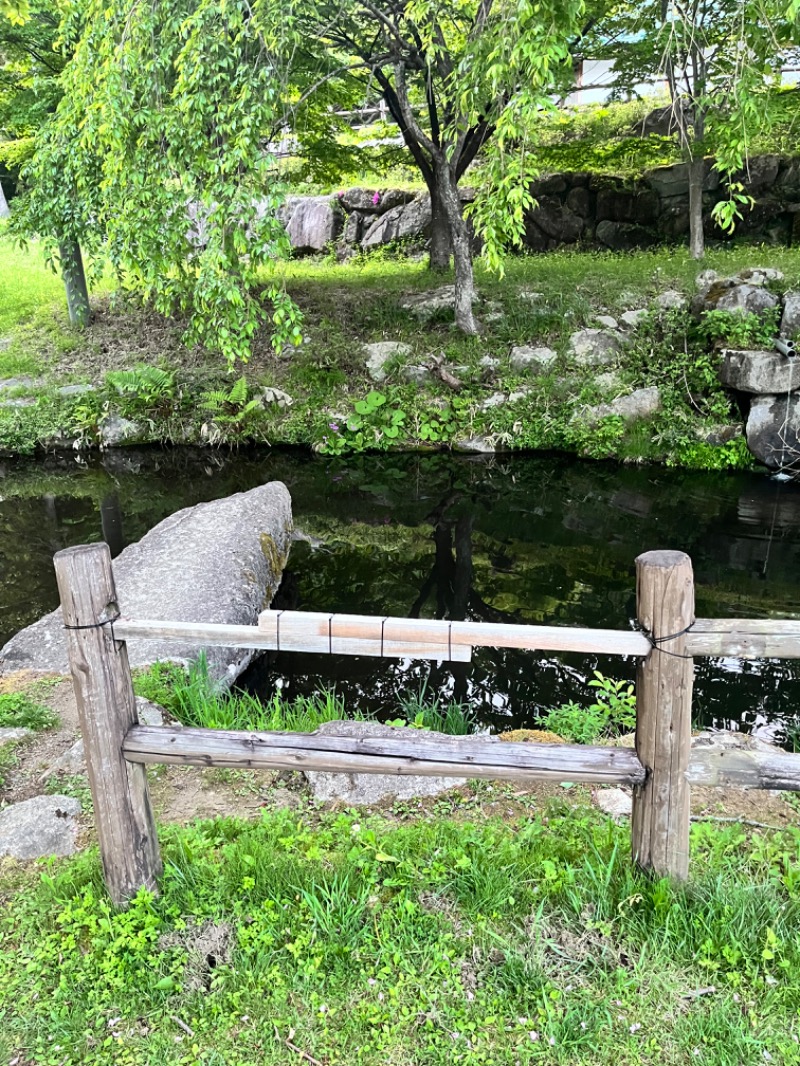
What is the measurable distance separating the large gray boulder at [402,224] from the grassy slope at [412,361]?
197 inches

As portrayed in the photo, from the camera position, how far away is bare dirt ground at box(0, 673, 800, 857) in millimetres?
3920

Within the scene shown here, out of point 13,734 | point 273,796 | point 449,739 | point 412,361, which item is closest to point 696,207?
point 412,361

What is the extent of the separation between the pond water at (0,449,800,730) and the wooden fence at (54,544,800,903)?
119 inches

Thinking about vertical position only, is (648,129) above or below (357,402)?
above

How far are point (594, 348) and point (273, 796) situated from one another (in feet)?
34.0

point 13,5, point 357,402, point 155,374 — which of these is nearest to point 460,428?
point 357,402

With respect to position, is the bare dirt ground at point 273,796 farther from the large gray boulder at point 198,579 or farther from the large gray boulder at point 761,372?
the large gray boulder at point 761,372

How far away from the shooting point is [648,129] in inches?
716

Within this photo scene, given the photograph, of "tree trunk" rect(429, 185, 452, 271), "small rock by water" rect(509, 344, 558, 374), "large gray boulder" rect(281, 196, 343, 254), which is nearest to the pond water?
"small rock by water" rect(509, 344, 558, 374)

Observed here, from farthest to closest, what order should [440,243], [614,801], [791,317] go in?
[440,243], [791,317], [614,801]

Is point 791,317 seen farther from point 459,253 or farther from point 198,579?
point 198,579

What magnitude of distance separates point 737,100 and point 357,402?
8392 millimetres

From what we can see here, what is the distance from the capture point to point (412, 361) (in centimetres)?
1305

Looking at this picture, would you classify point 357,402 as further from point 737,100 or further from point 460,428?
point 737,100
